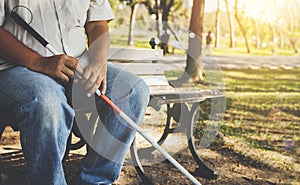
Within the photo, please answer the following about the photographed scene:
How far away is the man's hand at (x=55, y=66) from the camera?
1.55 meters

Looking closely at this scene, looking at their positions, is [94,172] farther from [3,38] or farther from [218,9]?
[218,9]

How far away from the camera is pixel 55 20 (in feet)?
5.74

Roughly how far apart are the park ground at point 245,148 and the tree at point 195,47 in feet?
0.38

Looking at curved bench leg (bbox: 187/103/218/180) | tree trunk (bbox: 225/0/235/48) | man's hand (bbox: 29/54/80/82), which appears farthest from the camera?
tree trunk (bbox: 225/0/235/48)

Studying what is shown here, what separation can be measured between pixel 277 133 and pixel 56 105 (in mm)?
2294

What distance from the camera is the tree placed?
482cm

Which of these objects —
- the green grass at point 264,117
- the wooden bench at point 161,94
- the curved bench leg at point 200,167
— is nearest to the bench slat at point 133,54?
the wooden bench at point 161,94

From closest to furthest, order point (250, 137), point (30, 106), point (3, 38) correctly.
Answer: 1. point (30, 106)
2. point (3, 38)
3. point (250, 137)

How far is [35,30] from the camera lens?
1.69 m

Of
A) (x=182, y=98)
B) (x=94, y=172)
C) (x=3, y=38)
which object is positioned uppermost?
(x=3, y=38)

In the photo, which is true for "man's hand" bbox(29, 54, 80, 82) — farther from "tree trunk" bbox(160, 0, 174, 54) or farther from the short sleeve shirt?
"tree trunk" bbox(160, 0, 174, 54)

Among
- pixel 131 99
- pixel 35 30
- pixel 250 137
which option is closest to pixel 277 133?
pixel 250 137

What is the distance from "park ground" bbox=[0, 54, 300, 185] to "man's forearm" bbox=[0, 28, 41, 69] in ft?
1.80

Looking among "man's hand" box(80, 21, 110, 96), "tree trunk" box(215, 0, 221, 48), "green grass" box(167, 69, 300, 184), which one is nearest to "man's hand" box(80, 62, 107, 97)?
"man's hand" box(80, 21, 110, 96)
